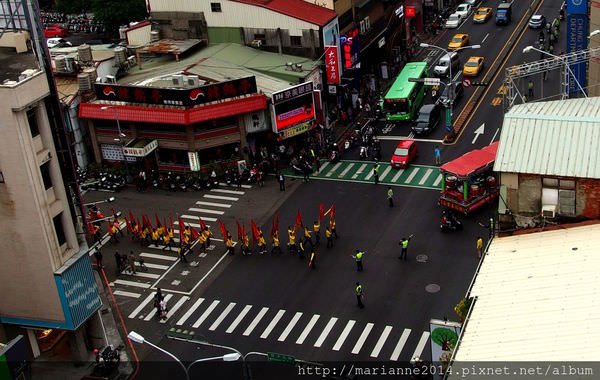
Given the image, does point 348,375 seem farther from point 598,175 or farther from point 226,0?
point 226,0

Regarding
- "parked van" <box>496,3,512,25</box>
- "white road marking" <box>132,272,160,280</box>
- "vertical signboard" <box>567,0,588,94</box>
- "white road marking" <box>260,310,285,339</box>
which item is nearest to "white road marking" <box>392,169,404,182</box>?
"vertical signboard" <box>567,0,588,94</box>

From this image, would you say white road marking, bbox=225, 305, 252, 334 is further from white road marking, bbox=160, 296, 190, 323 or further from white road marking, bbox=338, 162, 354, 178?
white road marking, bbox=338, 162, 354, 178

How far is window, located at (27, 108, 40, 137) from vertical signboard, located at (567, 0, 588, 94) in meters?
45.0

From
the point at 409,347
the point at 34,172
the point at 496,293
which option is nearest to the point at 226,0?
the point at 34,172

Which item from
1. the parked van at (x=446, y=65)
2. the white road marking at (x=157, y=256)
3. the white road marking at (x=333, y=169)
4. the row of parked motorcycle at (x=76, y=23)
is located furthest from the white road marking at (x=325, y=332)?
the row of parked motorcycle at (x=76, y=23)

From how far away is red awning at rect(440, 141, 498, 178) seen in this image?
59.9 meters

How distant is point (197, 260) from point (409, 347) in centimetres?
1942

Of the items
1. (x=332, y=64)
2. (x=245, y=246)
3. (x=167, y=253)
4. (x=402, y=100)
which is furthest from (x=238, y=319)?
(x=402, y=100)

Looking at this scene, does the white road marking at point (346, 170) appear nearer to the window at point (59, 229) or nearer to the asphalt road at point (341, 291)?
the asphalt road at point (341, 291)

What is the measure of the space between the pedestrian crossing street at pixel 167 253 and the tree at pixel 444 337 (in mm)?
25345

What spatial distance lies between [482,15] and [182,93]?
51903 millimetres

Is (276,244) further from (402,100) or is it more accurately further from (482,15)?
(482,15)

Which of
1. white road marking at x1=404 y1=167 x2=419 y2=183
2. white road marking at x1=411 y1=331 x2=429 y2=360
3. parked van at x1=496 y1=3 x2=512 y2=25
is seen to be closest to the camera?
white road marking at x1=411 y1=331 x2=429 y2=360

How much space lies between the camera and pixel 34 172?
44.2 m
